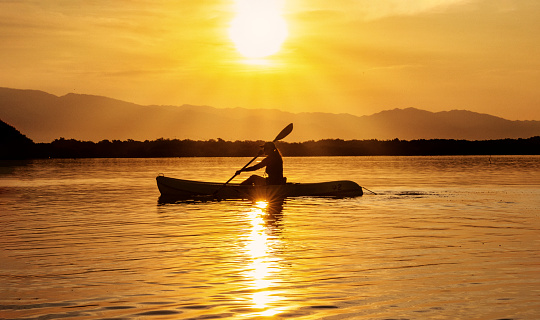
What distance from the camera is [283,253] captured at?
1243 centimetres

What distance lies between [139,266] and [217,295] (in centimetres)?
280

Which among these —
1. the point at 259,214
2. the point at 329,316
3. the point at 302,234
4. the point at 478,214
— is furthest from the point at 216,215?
the point at 329,316

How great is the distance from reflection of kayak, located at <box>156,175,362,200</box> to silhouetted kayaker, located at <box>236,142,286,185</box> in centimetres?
27

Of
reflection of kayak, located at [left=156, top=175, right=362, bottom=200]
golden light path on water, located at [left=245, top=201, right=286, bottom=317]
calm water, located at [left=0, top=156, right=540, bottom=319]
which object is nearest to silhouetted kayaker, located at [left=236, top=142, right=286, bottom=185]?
reflection of kayak, located at [left=156, top=175, right=362, bottom=200]

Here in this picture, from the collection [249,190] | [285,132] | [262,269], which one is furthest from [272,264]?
[285,132]

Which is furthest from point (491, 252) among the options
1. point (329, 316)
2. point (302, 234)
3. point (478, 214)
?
point (478, 214)

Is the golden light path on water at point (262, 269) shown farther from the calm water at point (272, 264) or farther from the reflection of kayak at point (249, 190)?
the reflection of kayak at point (249, 190)

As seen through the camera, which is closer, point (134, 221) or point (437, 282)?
point (437, 282)

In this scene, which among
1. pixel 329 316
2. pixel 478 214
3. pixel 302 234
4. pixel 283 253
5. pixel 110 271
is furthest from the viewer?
pixel 478 214

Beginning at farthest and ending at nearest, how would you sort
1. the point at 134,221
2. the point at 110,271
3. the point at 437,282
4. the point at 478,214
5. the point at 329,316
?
the point at 478,214 < the point at 134,221 < the point at 110,271 < the point at 437,282 < the point at 329,316

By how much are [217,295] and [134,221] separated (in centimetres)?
1075

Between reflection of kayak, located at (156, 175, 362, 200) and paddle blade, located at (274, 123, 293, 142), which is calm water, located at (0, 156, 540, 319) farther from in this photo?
paddle blade, located at (274, 123, 293, 142)

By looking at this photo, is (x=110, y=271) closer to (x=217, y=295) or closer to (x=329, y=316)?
(x=217, y=295)

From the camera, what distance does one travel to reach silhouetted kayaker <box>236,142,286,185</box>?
25.0 metres
